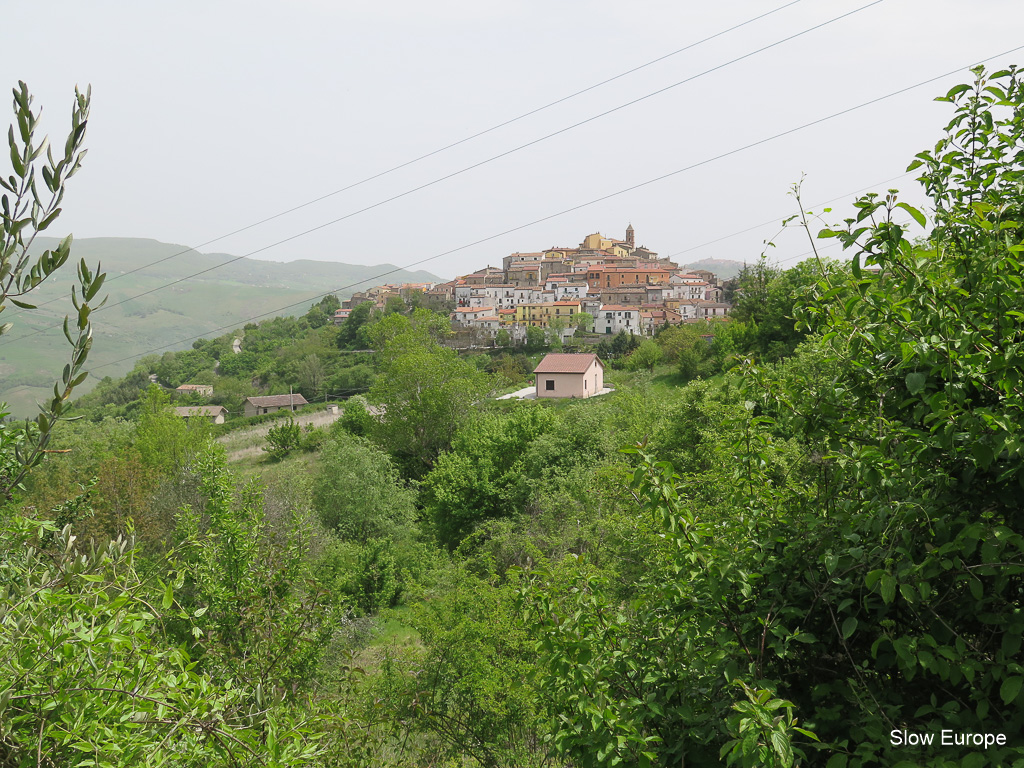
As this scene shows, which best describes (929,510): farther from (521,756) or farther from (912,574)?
(521,756)

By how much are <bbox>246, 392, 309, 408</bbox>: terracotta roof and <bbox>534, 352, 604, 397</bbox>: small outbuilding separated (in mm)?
26792

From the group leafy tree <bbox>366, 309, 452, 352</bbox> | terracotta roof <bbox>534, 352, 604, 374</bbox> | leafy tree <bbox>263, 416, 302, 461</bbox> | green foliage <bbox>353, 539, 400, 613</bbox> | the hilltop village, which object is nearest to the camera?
green foliage <bbox>353, 539, 400, 613</bbox>

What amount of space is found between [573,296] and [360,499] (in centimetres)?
8889

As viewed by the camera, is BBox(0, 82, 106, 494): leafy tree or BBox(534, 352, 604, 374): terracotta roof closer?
BBox(0, 82, 106, 494): leafy tree

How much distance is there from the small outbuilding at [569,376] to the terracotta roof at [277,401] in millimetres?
26792

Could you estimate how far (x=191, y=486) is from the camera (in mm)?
22562

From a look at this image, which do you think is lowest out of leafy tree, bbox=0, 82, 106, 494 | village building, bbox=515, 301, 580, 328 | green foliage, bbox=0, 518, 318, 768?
green foliage, bbox=0, 518, 318, 768

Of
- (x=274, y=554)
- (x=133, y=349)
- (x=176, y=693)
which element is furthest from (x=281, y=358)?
(x=133, y=349)

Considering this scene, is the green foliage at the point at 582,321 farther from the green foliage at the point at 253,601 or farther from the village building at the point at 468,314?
the green foliage at the point at 253,601

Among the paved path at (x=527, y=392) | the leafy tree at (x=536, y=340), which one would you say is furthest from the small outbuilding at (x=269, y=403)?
the leafy tree at (x=536, y=340)

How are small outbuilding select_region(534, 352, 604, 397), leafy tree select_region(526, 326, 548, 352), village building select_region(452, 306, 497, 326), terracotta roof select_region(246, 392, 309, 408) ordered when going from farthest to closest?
village building select_region(452, 306, 497, 326) < leafy tree select_region(526, 326, 548, 352) < terracotta roof select_region(246, 392, 309, 408) < small outbuilding select_region(534, 352, 604, 397)

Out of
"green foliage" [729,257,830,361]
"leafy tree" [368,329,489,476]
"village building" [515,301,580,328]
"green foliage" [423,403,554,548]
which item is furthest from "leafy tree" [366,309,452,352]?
"village building" [515,301,580,328]

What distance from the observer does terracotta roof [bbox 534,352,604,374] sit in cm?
4952

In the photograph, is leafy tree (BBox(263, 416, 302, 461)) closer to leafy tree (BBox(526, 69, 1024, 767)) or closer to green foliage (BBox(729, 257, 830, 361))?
green foliage (BBox(729, 257, 830, 361))
